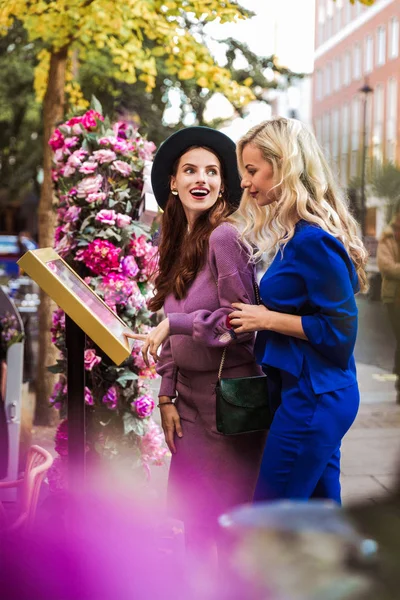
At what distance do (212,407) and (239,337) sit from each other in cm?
25

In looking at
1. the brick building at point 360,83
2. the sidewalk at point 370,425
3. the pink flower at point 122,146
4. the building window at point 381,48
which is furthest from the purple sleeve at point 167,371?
the sidewalk at point 370,425

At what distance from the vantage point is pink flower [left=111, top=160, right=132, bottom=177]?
3.54 metres

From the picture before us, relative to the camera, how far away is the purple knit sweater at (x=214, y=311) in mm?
2262

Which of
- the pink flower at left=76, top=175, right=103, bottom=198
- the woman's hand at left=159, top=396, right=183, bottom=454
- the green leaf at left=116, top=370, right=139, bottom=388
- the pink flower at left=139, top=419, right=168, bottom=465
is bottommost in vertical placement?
the pink flower at left=139, top=419, right=168, bottom=465

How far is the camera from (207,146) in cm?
262

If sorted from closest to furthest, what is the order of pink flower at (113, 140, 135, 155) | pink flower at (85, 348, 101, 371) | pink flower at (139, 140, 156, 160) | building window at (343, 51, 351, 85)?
1. building window at (343, 51, 351, 85)
2. pink flower at (85, 348, 101, 371)
3. pink flower at (113, 140, 135, 155)
4. pink flower at (139, 140, 156, 160)

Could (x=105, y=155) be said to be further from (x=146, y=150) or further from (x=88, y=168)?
(x=146, y=150)

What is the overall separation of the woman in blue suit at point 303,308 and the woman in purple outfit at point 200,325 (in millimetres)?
206

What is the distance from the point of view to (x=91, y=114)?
145 inches

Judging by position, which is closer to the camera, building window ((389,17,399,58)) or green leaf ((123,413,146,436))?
building window ((389,17,399,58))

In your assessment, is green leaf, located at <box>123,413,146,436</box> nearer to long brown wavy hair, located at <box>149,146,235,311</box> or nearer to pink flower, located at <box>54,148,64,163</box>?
long brown wavy hair, located at <box>149,146,235,311</box>

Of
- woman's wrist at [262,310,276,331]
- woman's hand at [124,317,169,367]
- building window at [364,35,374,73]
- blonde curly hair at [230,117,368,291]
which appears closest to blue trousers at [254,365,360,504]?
woman's wrist at [262,310,276,331]

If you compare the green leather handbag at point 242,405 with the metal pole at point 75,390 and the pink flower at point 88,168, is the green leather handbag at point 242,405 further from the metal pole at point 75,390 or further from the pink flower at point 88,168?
the pink flower at point 88,168

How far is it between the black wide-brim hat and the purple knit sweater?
0.29m
